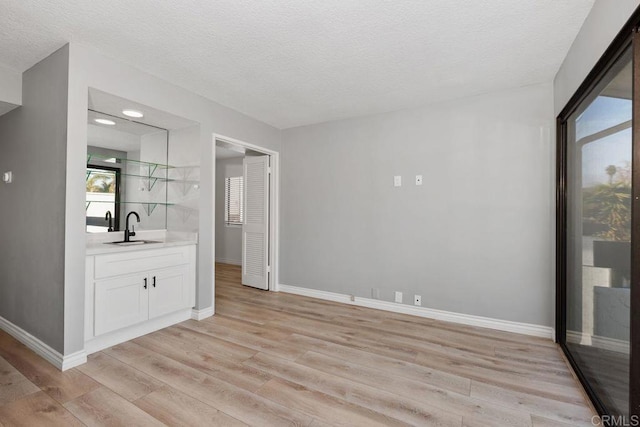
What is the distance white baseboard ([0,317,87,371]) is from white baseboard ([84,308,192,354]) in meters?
0.15

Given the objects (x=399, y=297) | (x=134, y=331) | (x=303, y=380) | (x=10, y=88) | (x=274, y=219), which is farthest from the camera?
(x=274, y=219)

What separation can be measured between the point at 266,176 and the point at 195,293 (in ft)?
6.61

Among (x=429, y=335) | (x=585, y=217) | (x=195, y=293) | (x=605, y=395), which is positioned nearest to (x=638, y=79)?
(x=585, y=217)

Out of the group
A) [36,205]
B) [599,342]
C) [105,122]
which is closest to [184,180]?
[105,122]

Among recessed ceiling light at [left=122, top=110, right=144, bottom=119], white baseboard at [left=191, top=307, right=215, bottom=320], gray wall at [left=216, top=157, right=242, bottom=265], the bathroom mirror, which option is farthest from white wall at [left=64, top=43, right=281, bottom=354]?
gray wall at [left=216, top=157, right=242, bottom=265]

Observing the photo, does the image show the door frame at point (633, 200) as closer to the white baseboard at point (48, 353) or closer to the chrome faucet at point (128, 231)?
the white baseboard at point (48, 353)

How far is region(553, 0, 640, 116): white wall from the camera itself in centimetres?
151

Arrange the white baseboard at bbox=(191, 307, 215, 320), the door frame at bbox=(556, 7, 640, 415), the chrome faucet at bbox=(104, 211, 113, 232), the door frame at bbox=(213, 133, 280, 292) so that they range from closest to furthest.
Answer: the door frame at bbox=(556, 7, 640, 415) → the chrome faucet at bbox=(104, 211, 113, 232) → the white baseboard at bbox=(191, 307, 215, 320) → the door frame at bbox=(213, 133, 280, 292)

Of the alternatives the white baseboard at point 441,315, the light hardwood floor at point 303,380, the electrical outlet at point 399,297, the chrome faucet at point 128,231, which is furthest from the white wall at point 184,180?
the electrical outlet at point 399,297

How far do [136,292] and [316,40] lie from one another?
8.89 feet

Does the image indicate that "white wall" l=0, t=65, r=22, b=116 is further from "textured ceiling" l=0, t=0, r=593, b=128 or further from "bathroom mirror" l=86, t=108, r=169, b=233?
"bathroom mirror" l=86, t=108, r=169, b=233

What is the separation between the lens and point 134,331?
9.48ft

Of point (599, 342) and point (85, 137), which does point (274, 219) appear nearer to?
point (85, 137)

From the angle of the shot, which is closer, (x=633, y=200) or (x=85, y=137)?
(x=633, y=200)
